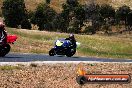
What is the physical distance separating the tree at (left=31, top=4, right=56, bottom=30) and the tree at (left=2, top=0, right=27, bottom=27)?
169 inches

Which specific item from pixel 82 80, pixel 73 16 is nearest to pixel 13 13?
pixel 73 16

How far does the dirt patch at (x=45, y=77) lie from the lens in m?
18.2

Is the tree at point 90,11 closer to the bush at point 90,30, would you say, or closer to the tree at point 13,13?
the bush at point 90,30

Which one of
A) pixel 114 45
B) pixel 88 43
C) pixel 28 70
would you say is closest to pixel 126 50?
pixel 114 45

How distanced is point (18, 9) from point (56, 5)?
50.5 m

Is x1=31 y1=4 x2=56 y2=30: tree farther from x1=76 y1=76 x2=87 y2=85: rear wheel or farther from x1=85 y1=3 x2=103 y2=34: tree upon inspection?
x1=76 y1=76 x2=87 y2=85: rear wheel

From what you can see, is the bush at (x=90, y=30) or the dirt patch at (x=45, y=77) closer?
the dirt patch at (x=45, y=77)

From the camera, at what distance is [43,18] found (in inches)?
4754

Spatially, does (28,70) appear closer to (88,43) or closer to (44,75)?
(44,75)

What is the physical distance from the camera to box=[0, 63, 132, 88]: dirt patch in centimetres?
1816

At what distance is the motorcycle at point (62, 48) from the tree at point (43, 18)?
80.2m

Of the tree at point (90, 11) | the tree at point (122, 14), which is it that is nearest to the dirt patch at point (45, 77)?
the tree at point (122, 14)

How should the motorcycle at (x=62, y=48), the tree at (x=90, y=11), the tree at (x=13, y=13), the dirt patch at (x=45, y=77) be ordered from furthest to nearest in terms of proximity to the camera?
the tree at (x=90, y=11), the tree at (x=13, y=13), the motorcycle at (x=62, y=48), the dirt patch at (x=45, y=77)

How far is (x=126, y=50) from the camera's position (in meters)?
69.2
